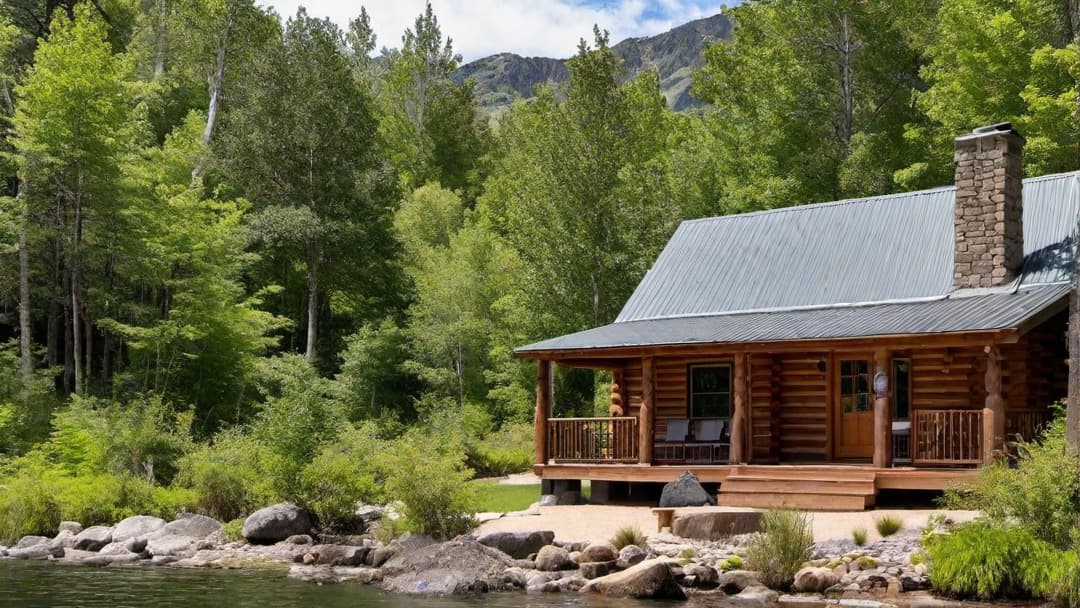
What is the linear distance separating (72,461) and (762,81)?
2421 cm

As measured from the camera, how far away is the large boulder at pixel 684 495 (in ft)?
58.2

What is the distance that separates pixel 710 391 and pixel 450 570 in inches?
343

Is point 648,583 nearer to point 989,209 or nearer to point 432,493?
point 432,493

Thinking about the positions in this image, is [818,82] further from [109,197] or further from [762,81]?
[109,197]

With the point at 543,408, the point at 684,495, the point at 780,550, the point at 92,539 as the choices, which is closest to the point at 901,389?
the point at 684,495

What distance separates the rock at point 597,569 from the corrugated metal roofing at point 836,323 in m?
5.36

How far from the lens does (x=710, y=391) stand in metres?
21.6

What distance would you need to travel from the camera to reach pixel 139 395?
2811 centimetres

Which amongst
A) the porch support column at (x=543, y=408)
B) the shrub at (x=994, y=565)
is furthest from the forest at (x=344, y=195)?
the shrub at (x=994, y=565)

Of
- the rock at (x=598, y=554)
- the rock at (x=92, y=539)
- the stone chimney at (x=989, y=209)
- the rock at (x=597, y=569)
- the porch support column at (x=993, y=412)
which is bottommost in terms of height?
the rock at (x=92, y=539)

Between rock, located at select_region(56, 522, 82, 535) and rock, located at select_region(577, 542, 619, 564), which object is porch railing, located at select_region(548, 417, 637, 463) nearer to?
rock, located at select_region(577, 542, 619, 564)

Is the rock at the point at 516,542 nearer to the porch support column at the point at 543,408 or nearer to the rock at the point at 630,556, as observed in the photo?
the rock at the point at 630,556

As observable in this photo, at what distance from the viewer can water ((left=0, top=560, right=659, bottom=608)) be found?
12.9 m

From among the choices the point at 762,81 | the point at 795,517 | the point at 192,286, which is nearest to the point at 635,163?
the point at 762,81
